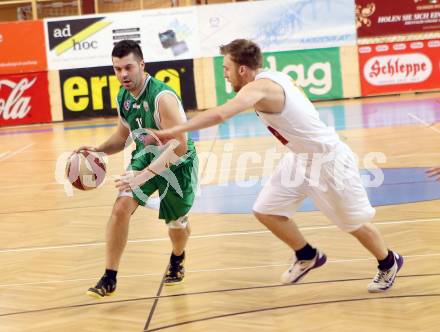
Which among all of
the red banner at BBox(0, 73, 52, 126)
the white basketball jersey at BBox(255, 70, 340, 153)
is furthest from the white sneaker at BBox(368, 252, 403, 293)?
the red banner at BBox(0, 73, 52, 126)

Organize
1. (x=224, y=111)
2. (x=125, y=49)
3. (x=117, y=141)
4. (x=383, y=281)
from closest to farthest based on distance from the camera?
(x=224, y=111) → (x=383, y=281) → (x=125, y=49) → (x=117, y=141)

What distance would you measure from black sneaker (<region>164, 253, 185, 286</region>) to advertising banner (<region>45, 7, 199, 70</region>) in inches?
621

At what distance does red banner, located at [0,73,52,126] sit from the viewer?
21875 millimetres

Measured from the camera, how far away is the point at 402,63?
70.6 feet

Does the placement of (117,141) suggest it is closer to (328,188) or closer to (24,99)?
(328,188)

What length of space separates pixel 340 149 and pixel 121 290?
201cm

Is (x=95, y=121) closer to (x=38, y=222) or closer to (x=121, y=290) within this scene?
(x=38, y=222)

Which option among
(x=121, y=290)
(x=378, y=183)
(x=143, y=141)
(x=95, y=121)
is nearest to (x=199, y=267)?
(x=121, y=290)

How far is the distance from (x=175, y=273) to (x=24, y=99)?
16789 mm

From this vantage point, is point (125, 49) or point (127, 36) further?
point (127, 36)

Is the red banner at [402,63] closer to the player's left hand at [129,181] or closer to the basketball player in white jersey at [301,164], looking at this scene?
the basketball player in white jersey at [301,164]

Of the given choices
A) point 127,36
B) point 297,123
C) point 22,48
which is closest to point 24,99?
point 22,48

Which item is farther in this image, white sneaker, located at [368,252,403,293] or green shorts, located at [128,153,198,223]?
green shorts, located at [128,153,198,223]

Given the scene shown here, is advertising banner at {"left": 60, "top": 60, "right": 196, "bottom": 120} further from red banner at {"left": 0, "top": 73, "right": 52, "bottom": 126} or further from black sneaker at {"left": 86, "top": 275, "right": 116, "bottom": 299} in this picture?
black sneaker at {"left": 86, "top": 275, "right": 116, "bottom": 299}
